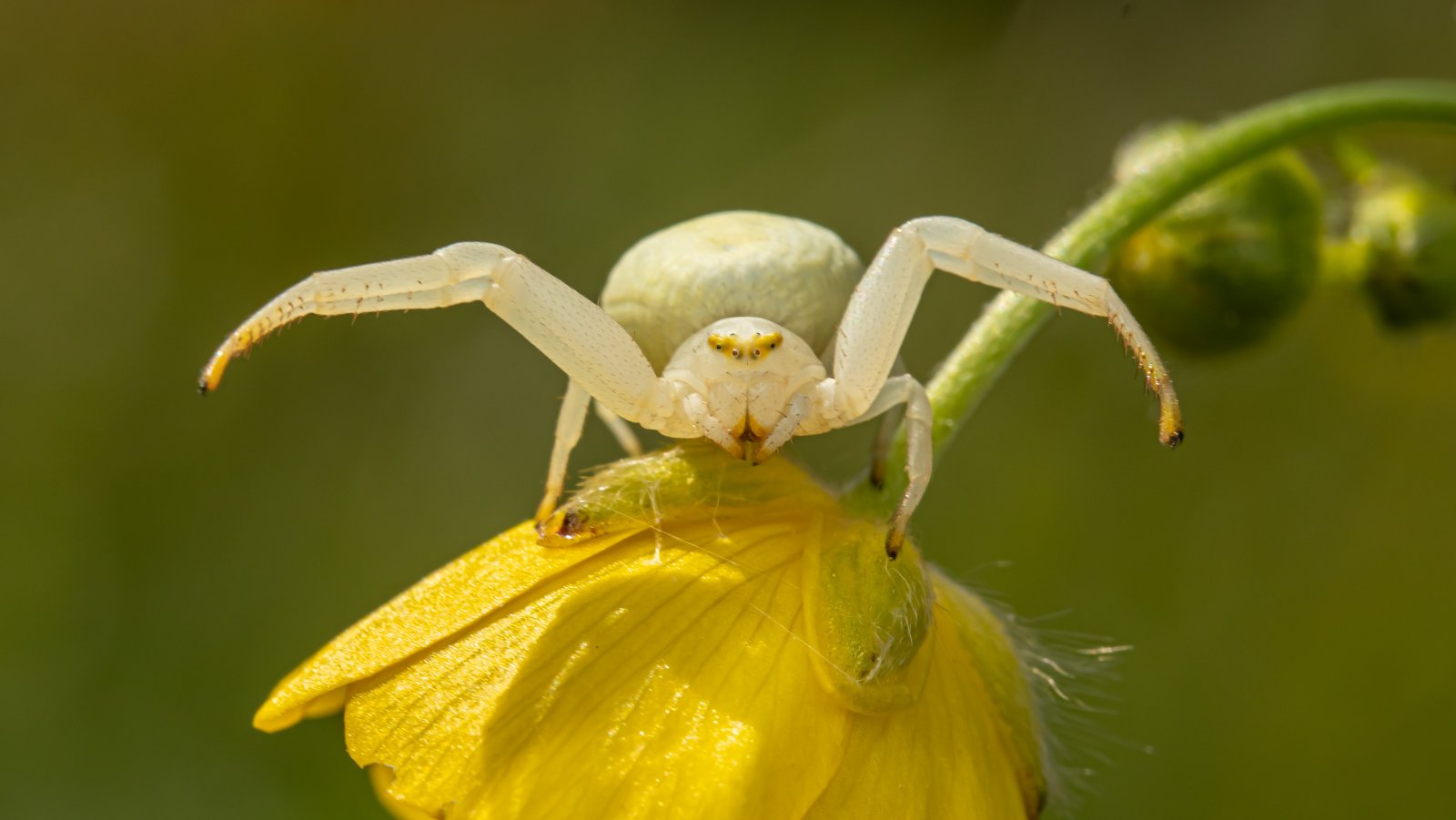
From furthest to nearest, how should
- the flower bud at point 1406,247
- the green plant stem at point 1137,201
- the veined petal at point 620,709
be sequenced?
the flower bud at point 1406,247
the green plant stem at point 1137,201
the veined petal at point 620,709

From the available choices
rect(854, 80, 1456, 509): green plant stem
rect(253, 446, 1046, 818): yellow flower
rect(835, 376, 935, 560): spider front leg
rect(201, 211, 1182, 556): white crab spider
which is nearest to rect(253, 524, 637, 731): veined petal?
rect(253, 446, 1046, 818): yellow flower

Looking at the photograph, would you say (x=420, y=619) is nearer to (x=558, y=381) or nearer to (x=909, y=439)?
(x=909, y=439)

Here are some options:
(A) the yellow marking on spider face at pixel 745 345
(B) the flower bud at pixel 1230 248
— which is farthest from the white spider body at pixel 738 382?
(B) the flower bud at pixel 1230 248

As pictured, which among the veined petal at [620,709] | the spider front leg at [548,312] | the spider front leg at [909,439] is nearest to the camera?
the veined petal at [620,709]

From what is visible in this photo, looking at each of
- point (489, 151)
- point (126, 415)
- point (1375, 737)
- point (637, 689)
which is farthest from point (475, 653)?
point (489, 151)

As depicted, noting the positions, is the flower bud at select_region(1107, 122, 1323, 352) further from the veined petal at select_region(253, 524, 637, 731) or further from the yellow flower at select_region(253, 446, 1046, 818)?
the veined petal at select_region(253, 524, 637, 731)

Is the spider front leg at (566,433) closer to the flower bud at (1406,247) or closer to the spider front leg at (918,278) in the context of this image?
the spider front leg at (918,278)

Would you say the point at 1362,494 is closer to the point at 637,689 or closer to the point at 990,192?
the point at 990,192
